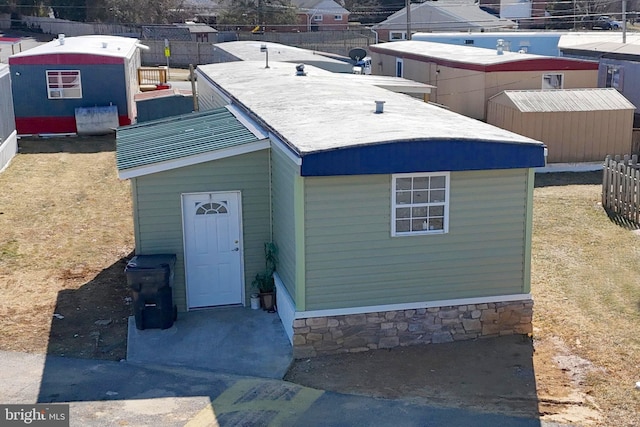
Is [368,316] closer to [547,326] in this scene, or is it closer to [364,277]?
[364,277]

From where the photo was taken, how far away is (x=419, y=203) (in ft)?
33.6

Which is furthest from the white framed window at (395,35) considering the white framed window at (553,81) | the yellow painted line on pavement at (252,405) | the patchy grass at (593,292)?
the yellow painted line on pavement at (252,405)

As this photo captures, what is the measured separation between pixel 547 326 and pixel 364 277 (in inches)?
117

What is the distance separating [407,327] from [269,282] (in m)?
2.30

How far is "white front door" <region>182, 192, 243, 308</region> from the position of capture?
1148 cm

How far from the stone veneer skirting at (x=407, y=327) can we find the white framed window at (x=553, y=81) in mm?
16321

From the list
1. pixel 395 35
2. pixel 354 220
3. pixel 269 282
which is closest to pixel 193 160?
pixel 269 282

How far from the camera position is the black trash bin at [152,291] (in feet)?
35.3

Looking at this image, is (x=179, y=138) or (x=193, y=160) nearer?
(x=193, y=160)

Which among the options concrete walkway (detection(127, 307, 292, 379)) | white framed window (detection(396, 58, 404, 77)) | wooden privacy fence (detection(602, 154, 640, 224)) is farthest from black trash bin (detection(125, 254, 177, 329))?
white framed window (detection(396, 58, 404, 77))

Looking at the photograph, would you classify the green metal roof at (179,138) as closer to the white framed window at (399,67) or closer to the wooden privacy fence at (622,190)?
the wooden privacy fence at (622,190)

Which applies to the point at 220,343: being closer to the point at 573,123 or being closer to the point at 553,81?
the point at 573,123

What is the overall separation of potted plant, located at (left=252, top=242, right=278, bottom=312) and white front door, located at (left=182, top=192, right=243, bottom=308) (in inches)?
15.9

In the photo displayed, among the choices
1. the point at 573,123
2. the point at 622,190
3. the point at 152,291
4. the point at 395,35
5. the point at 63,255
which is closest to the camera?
the point at 152,291
